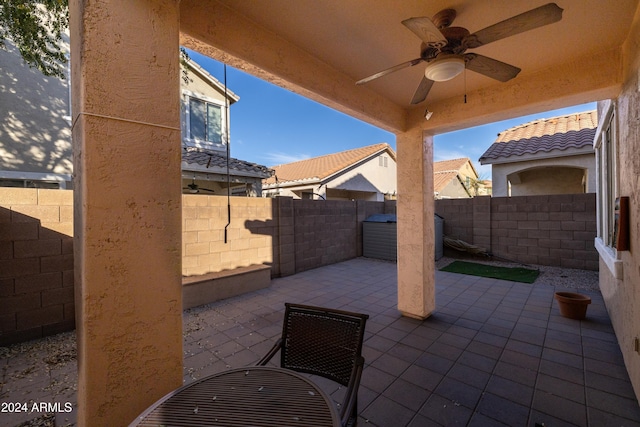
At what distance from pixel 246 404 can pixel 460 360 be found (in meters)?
2.26

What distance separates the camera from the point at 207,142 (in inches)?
316

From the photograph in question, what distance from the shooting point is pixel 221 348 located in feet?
9.58

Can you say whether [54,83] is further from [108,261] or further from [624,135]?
[624,135]

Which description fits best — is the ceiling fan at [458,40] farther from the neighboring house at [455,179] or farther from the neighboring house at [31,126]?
the neighboring house at [455,179]

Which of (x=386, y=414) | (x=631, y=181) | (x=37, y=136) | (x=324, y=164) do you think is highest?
(x=324, y=164)

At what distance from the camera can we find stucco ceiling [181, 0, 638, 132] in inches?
68.5

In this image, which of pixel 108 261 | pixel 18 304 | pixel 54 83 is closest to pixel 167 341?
pixel 108 261

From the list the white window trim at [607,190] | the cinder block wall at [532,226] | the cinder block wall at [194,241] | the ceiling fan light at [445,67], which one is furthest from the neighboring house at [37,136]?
the cinder block wall at [532,226]

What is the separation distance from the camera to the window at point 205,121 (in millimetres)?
7758

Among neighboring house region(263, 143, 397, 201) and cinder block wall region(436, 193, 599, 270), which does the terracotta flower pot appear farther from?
neighboring house region(263, 143, 397, 201)

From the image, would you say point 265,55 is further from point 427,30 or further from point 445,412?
point 445,412

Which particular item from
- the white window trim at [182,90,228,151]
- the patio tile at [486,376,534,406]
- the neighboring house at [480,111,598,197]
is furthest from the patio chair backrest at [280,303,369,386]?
the neighboring house at [480,111,598,197]

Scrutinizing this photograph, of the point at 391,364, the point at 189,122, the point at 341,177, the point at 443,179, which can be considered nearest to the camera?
the point at 391,364

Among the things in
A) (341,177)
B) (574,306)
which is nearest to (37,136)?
(341,177)
